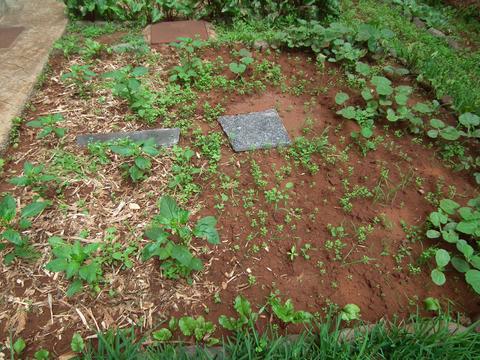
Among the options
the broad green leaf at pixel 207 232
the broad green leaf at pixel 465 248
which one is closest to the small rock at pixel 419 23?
the broad green leaf at pixel 465 248

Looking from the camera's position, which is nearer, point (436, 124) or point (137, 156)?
point (137, 156)

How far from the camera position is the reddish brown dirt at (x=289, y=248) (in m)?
2.07

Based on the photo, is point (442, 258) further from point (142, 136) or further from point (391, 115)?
point (142, 136)

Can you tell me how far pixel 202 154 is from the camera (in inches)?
113

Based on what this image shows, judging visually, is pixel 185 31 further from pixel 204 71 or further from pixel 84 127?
pixel 84 127

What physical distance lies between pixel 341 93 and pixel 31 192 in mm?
2670

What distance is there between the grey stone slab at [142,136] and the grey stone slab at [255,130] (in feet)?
1.47

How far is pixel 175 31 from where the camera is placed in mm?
4230

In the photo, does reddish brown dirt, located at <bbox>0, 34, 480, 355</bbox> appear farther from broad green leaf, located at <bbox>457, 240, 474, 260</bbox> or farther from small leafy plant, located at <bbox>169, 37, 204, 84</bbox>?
small leafy plant, located at <bbox>169, 37, 204, 84</bbox>

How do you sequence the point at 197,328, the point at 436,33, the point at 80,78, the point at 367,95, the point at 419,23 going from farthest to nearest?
the point at 419,23 < the point at 436,33 < the point at 80,78 < the point at 367,95 < the point at 197,328

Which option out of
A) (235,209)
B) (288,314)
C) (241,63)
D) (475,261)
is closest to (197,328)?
(288,314)

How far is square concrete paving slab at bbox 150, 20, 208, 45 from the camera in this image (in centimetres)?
408

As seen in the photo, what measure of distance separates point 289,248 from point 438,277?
2.99ft

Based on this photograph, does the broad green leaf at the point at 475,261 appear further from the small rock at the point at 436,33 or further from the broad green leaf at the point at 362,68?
the small rock at the point at 436,33
